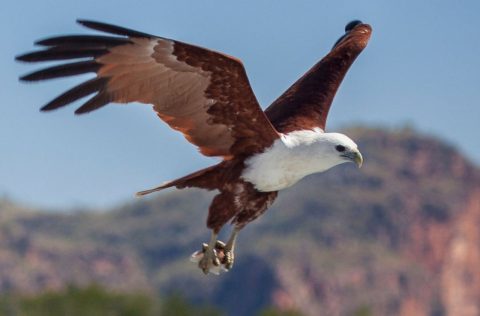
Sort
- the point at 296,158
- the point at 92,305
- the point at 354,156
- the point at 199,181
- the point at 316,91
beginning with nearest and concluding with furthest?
the point at 296,158 → the point at 354,156 → the point at 199,181 → the point at 316,91 → the point at 92,305

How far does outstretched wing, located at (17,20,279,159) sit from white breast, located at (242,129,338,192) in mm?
135

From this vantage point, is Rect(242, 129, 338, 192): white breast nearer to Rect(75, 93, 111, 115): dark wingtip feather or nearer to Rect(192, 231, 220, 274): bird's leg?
Rect(192, 231, 220, 274): bird's leg

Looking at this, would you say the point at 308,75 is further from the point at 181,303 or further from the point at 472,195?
the point at 472,195

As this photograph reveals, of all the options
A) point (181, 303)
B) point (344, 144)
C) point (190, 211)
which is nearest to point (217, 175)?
point (344, 144)

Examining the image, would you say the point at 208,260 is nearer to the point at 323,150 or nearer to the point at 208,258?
the point at 208,258

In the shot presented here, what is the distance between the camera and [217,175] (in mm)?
14258

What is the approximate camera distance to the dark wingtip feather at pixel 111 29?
12781 mm

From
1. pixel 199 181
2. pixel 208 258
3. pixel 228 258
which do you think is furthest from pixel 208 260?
pixel 199 181

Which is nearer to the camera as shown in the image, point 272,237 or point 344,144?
point 344,144

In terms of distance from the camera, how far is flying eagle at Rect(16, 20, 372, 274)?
13.3 metres

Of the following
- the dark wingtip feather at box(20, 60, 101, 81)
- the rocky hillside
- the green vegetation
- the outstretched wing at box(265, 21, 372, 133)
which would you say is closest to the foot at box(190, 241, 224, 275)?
the outstretched wing at box(265, 21, 372, 133)

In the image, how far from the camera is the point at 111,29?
13.0 metres

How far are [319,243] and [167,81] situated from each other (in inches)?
5079

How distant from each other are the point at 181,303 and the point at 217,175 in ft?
224
